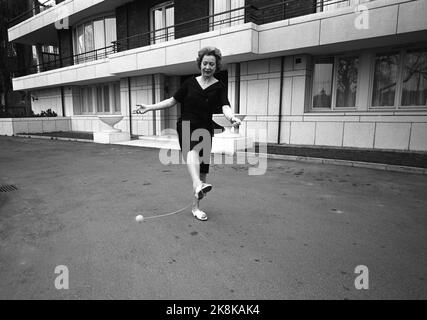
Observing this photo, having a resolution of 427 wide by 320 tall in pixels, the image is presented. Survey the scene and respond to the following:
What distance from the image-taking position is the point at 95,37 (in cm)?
1906

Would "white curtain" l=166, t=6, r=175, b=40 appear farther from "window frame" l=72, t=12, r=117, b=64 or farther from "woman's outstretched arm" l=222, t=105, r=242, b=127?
"woman's outstretched arm" l=222, t=105, r=242, b=127

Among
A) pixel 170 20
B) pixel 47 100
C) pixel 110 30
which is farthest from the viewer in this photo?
pixel 47 100

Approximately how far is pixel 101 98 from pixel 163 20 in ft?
24.1

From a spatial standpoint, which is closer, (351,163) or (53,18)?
(351,163)

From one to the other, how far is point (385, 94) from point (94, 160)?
9724 mm

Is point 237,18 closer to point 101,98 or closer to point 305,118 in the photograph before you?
point 305,118

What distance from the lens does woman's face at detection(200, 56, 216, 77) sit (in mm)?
3535

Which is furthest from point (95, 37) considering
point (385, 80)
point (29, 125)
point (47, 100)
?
point (385, 80)

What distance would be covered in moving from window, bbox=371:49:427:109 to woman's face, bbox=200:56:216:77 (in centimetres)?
861

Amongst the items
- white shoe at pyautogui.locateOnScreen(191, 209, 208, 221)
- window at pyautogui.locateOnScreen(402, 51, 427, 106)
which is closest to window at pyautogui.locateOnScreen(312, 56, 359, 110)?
window at pyautogui.locateOnScreen(402, 51, 427, 106)

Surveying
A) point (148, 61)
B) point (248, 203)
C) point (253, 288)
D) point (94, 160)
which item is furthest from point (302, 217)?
point (148, 61)

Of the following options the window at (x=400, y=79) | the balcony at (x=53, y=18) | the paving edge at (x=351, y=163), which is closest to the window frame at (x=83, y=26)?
the balcony at (x=53, y=18)

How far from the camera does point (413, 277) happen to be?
241 centimetres
